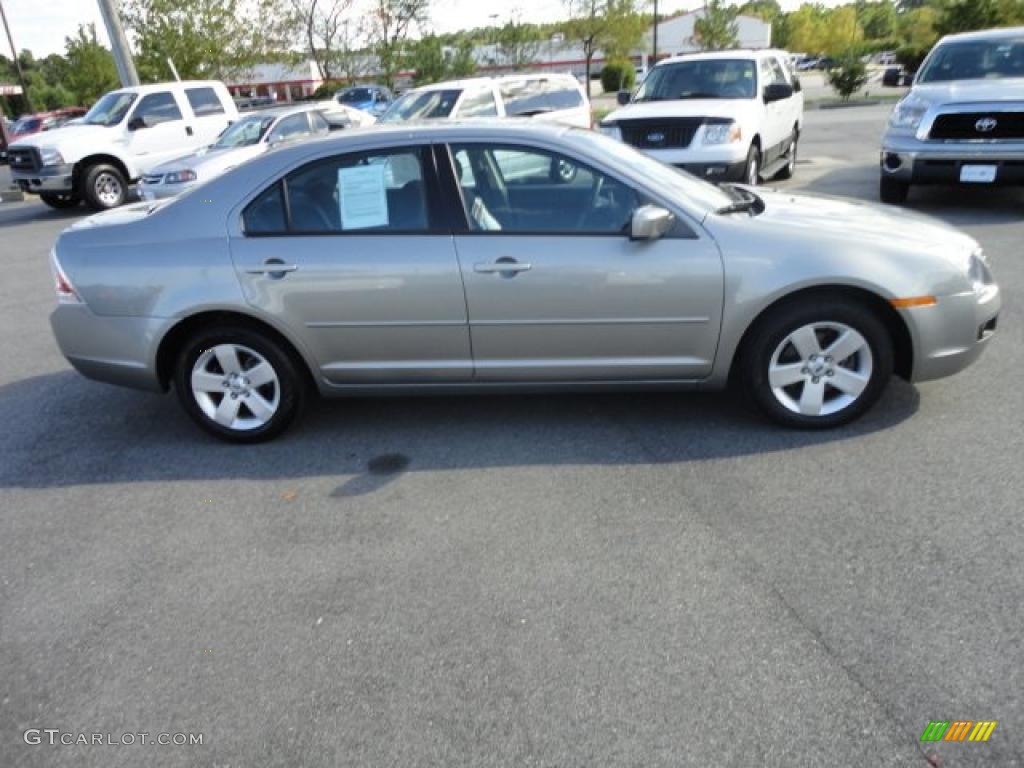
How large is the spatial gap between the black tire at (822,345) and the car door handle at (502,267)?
119cm

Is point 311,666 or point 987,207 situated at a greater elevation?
point 311,666

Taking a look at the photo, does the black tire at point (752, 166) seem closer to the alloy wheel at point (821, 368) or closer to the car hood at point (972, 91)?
the car hood at point (972, 91)

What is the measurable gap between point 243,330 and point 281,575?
4.84 feet

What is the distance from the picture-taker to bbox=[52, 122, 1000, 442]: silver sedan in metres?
3.83

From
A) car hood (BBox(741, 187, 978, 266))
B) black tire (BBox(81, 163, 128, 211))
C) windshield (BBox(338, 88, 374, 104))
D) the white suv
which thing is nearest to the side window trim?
car hood (BBox(741, 187, 978, 266))

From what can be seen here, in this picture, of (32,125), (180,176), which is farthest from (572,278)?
(32,125)

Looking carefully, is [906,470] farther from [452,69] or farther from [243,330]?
[452,69]

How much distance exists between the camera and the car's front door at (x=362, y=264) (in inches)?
155

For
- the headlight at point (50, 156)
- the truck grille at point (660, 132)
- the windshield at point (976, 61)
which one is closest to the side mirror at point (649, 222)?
the truck grille at point (660, 132)

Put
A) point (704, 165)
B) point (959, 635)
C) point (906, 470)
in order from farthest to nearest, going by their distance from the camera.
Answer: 1. point (704, 165)
2. point (906, 470)
3. point (959, 635)

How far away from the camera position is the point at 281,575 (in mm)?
3199

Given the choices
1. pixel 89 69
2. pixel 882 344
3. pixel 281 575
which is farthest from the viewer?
pixel 89 69

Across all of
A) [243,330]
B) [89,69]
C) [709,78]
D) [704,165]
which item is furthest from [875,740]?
[89,69]

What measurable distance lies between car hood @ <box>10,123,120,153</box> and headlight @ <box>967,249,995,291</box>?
13.5 meters
